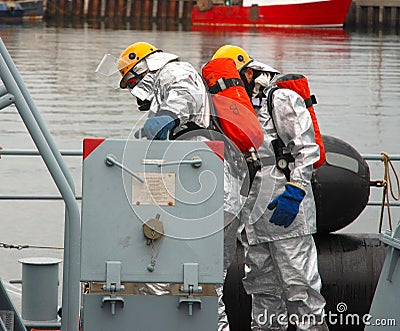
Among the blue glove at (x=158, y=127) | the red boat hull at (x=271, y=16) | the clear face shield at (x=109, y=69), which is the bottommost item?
the blue glove at (x=158, y=127)

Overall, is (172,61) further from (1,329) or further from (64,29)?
(64,29)

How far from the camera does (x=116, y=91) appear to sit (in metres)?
26.9

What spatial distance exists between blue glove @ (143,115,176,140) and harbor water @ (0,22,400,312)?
2530 mm

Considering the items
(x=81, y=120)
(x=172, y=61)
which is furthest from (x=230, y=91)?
(x=81, y=120)

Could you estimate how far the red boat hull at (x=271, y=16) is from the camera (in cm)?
Answer: 5775

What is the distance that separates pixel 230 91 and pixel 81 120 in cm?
1560

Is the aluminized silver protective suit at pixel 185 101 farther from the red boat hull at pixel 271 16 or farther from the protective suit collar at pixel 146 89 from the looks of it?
the red boat hull at pixel 271 16

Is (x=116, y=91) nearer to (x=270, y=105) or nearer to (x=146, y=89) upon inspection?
(x=146, y=89)

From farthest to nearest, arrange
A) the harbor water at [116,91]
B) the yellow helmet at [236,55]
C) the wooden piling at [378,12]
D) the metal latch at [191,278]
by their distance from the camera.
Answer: the wooden piling at [378,12]
the harbor water at [116,91]
the yellow helmet at [236,55]
the metal latch at [191,278]

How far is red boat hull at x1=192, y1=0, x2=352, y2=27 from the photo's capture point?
57750 mm

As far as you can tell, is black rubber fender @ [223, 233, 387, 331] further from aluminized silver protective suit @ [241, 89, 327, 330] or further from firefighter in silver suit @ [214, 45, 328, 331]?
aluminized silver protective suit @ [241, 89, 327, 330]

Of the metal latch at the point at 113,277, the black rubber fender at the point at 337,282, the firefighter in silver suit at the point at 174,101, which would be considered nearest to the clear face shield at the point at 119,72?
the firefighter in silver suit at the point at 174,101

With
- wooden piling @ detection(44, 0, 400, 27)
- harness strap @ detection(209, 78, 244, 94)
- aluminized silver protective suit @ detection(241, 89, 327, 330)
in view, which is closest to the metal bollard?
aluminized silver protective suit @ detection(241, 89, 327, 330)

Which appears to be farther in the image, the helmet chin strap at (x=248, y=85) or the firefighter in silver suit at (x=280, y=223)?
the helmet chin strap at (x=248, y=85)
